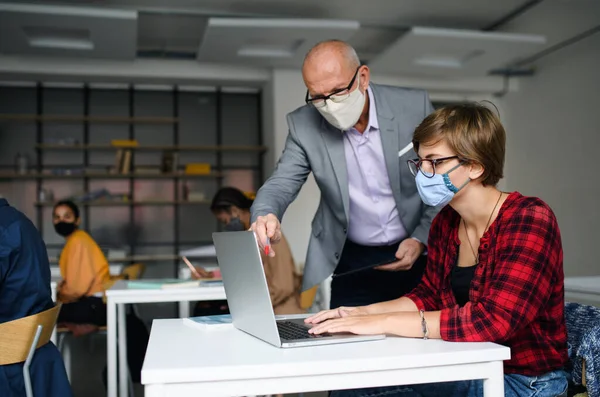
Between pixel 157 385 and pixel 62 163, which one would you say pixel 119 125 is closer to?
pixel 62 163

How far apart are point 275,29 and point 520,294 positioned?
4.70 meters

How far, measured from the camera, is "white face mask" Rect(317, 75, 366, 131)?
2.06m

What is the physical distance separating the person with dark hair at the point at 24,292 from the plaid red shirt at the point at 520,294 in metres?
1.56

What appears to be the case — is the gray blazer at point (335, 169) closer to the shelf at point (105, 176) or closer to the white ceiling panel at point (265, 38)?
the white ceiling panel at point (265, 38)

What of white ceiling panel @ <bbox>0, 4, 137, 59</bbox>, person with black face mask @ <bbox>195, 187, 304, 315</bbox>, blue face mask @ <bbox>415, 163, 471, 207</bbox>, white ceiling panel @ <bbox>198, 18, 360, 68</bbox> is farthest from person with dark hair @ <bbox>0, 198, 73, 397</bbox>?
white ceiling panel @ <bbox>198, 18, 360, 68</bbox>

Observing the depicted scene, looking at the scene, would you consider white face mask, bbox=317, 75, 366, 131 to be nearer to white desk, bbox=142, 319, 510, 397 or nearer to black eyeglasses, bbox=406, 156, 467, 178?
black eyeglasses, bbox=406, 156, 467, 178

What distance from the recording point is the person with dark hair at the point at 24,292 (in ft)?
7.48

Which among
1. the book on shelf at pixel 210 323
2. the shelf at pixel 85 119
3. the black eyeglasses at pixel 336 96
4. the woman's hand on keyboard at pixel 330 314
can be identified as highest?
the shelf at pixel 85 119

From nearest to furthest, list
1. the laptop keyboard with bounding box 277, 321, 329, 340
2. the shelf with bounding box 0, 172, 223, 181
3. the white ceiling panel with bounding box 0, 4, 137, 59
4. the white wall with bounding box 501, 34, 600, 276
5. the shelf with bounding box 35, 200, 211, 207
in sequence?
the laptop keyboard with bounding box 277, 321, 329, 340 → the white ceiling panel with bounding box 0, 4, 137, 59 → the white wall with bounding box 501, 34, 600, 276 → the shelf with bounding box 0, 172, 223, 181 → the shelf with bounding box 35, 200, 211, 207

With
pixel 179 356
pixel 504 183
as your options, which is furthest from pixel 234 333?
pixel 504 183

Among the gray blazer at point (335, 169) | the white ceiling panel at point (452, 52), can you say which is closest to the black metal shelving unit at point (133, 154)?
the white ceiling panel at point (452, 52)

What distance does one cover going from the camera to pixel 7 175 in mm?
7176

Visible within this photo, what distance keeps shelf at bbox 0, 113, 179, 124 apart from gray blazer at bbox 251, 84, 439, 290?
5.71m

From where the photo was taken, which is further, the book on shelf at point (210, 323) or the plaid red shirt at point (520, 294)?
the book on shelf at point (210, 323)
